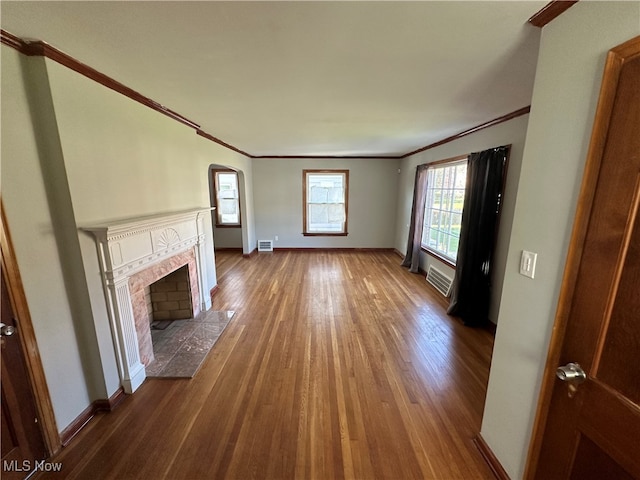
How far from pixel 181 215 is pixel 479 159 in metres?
3.31

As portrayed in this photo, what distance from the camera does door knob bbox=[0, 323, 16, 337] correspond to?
126 centimetres

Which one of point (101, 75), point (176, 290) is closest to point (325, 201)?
point (176, 290)

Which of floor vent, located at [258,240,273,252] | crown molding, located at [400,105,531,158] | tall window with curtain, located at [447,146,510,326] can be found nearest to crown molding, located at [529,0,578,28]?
crown molding, located at [400,105,531,158]

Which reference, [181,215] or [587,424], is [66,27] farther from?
[587,424]

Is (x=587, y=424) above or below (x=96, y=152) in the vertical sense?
below

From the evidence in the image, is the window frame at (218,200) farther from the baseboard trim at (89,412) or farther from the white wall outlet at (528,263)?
the white wall outlet at (528,263)

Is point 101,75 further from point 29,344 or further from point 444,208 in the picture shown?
point 444,208

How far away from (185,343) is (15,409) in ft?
4.36

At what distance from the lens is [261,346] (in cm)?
262

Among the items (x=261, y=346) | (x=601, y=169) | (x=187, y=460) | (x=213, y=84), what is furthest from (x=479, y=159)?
(x=187, y=460)

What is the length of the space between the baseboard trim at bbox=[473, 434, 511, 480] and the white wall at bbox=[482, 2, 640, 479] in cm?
3

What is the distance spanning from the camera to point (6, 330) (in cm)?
128

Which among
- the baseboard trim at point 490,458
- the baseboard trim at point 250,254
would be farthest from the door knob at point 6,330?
the baseboard trim at point 250,254

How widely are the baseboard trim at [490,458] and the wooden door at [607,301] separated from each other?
0.47 metres
